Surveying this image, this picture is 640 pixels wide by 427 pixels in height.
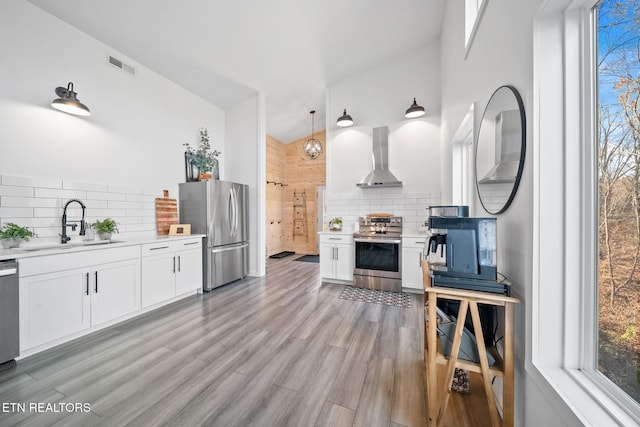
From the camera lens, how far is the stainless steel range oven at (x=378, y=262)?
11.8 feet

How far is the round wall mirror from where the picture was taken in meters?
1.21

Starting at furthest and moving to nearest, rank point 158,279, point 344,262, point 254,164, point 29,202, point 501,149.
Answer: point 254,164
point 344,262
point 158,279
point 29,202
point 501,149

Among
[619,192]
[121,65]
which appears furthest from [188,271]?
[619,192]

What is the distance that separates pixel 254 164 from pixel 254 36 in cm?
193

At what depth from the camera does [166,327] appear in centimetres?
246

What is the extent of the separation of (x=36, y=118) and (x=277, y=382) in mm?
3435

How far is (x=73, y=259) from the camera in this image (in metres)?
2.14

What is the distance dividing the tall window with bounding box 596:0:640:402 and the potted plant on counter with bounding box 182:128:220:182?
4204mm

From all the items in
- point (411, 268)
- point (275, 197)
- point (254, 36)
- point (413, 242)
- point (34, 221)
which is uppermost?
point (254, 36)

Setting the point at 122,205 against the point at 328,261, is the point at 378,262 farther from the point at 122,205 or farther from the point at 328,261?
the point at 122,205

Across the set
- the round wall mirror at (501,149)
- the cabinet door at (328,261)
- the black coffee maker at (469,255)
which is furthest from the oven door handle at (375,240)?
the black coffee maker at (469,255)

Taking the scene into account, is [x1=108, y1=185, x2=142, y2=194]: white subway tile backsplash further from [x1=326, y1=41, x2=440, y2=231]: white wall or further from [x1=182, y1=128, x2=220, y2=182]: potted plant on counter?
[x1=326, y1=41, x2=440, y2=231]: white wall

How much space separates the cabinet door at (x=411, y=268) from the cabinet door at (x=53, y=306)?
3759 mm

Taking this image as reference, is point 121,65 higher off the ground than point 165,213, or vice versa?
point 121,65
